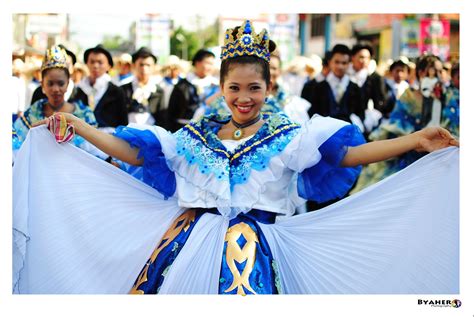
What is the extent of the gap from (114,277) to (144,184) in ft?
1.68

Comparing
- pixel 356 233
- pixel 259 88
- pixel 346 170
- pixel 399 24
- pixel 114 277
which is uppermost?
pixel 399 24

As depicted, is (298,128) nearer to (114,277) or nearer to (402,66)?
(114,277)

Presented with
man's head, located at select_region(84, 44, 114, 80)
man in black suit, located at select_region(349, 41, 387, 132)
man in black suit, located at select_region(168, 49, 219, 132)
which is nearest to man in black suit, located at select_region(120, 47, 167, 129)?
man in black suit, located at select_region(168, 49, 219, 132)

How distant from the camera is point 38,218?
153 inches

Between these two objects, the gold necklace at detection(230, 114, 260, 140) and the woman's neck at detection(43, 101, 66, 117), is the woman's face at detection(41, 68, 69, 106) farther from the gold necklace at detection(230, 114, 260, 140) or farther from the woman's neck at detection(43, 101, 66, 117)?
the gold necklace at detection(230, 114, 260, 140)

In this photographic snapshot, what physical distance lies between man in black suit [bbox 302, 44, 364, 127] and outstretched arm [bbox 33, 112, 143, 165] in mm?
5481

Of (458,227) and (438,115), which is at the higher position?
(438,115)

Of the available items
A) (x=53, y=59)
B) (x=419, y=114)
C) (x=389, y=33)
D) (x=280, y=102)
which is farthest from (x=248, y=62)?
(x=389, y=33)

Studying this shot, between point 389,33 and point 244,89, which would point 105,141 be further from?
point 389,33

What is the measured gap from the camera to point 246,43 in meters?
3.78

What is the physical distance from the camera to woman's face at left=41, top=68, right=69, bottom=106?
19.8ft

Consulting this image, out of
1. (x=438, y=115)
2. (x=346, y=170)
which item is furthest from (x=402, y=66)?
(x=346, y=170)

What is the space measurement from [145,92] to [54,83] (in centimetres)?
409

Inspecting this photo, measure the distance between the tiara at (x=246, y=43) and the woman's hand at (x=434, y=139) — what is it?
873 mm
